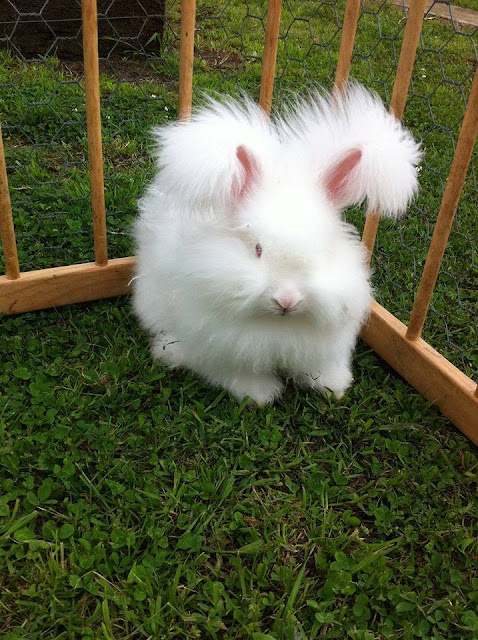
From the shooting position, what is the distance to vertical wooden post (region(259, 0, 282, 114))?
6.70ft

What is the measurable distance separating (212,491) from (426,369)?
2.72 ft

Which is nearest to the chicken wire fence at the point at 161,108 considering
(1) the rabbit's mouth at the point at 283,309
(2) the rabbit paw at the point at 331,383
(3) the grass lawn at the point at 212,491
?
(3) the grass lawn at the point at 212,491

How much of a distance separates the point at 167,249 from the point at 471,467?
1111 millimetres

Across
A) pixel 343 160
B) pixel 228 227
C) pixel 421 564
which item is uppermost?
pixel 343 160

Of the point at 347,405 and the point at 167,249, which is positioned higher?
the point at 167,249

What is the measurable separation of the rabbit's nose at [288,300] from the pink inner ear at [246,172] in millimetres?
309

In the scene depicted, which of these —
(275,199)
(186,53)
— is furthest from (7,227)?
(275,199)

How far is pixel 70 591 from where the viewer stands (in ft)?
4.85

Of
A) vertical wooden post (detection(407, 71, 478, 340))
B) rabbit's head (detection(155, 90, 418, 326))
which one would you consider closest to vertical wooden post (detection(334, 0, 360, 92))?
rabbit's head (detection(155, 90, 418, 326))

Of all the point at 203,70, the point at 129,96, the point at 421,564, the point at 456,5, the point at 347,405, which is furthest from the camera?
the point at 456,5

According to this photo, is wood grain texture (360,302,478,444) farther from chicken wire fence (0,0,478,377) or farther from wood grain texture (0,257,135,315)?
wood grain texture (0,257,135,315)

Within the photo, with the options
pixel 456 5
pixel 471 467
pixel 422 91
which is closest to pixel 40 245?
pixel 471 467

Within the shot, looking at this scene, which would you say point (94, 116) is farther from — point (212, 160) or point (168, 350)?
point (168, 350)

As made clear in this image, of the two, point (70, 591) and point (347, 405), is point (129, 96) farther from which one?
point (70, 591)
